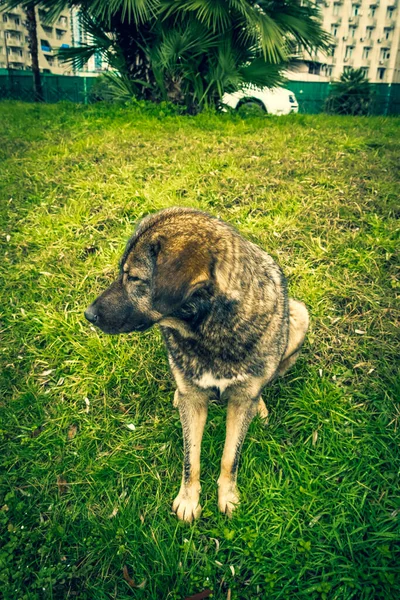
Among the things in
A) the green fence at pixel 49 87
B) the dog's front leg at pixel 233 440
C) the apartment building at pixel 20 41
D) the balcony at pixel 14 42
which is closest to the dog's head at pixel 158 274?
the dog's front leg at pixel 233 440

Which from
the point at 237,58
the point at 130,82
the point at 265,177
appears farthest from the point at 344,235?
the point at 130,82

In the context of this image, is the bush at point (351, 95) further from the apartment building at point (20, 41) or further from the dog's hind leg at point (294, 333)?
the apartment building at point (20, 41)

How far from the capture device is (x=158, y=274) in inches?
75.4

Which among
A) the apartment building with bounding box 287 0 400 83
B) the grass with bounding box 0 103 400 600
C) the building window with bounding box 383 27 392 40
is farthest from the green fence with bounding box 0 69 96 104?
the building window with bounding box 383 27 392 40

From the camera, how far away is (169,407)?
10.2 feet

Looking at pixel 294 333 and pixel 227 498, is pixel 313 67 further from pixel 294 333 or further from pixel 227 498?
pixel 227 498

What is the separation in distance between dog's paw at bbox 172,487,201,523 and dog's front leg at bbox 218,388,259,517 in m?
0.14

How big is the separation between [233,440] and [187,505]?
18.5 inches

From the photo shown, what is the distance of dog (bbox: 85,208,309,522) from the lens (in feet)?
6.47

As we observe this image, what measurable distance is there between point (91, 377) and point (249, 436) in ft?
4.23

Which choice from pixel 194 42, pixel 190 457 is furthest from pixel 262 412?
pixel 194 42

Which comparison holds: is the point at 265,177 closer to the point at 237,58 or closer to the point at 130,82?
the point at 237,58

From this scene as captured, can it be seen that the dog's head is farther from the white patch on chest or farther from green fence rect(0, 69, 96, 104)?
green fence rect(0, 69, 96, 104)

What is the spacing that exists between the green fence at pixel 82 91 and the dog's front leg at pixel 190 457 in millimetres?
19452
